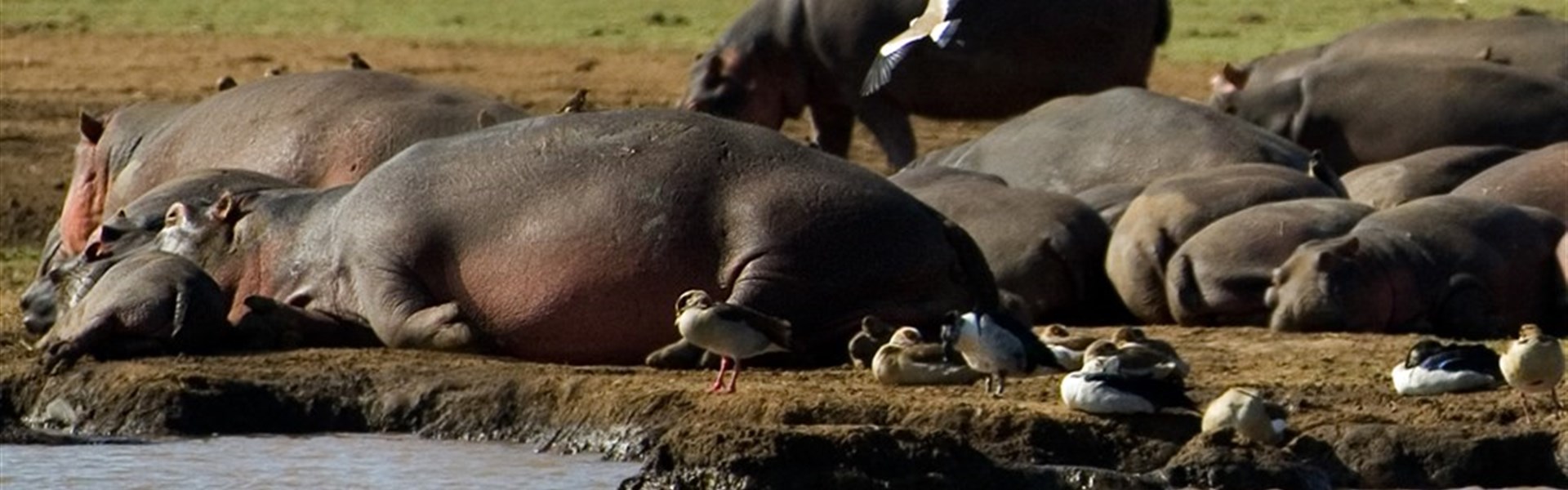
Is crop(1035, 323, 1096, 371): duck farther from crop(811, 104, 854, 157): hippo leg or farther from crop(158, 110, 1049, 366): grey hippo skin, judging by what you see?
crop(811, 104, 854, 157): hippo leg

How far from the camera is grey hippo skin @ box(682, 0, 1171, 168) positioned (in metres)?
15.8

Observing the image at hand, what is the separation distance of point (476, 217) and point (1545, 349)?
3090 mm

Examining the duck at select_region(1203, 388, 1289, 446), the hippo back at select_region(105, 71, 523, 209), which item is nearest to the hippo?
the hippo back at select_region(105, 71, 523, 209)

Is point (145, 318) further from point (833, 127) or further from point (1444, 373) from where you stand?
point (833, 127)

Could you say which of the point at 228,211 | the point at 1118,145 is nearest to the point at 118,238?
the point at 228,211

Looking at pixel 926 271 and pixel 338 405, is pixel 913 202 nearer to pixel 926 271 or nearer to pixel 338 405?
pixel 926 271

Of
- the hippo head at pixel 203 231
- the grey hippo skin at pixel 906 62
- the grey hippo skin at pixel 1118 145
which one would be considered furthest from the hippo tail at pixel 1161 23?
the hippo head at pixel 203 231

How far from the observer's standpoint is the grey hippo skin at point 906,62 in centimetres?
1584

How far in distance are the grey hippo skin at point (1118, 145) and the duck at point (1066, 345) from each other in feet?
8.14

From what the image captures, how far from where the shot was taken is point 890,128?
16562 millimetres

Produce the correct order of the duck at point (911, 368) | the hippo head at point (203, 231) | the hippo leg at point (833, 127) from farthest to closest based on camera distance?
the hippo leg at point (833, 127) → the hippo head at point (203, 231) → the duck at point (911, 368)

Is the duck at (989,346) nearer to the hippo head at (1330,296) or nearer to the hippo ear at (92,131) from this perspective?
the hippo head at (1330,296)

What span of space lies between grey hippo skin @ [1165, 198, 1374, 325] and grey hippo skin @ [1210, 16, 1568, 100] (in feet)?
13.9

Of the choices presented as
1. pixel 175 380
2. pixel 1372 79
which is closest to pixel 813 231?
pixel 175 380
